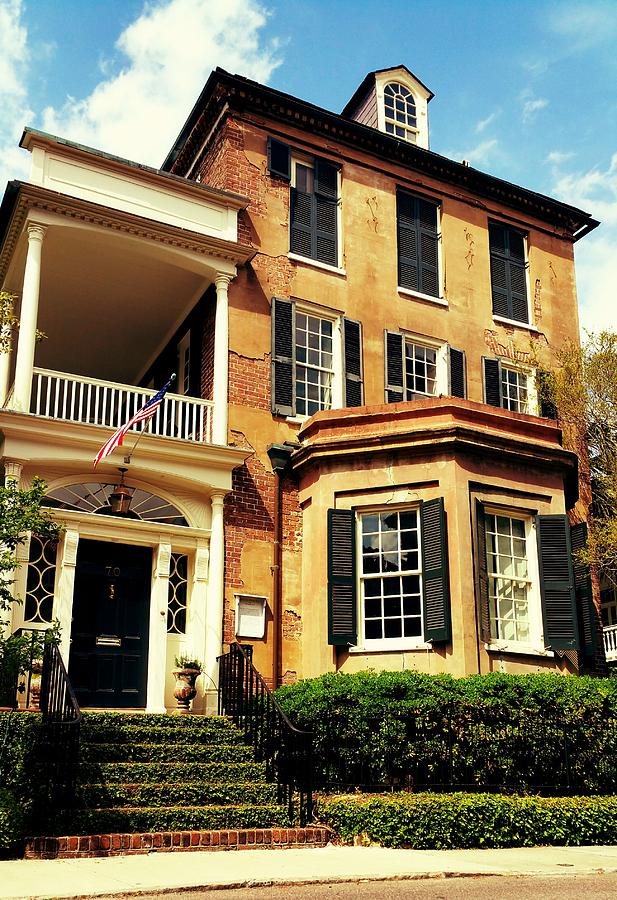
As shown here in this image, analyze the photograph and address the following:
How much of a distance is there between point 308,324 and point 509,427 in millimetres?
4293

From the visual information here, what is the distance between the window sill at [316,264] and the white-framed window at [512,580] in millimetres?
5727

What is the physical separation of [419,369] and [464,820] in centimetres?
982

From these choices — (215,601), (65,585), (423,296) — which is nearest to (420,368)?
(423,296)

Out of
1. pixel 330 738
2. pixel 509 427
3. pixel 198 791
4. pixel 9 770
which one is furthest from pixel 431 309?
pixel 9 770

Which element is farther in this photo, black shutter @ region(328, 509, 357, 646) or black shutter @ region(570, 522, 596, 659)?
black shutter @ region(570, 522, 596, 659)

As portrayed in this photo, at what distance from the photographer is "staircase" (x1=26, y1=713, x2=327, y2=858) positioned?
908cm

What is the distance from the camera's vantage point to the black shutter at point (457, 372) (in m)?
18.4

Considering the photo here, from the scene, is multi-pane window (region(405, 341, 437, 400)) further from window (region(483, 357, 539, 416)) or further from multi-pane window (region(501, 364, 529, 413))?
multi-pane window (region(501, 364, 529, 413))

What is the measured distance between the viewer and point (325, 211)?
18.3 m

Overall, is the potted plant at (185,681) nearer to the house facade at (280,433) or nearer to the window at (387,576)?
the house facade at (280,433)

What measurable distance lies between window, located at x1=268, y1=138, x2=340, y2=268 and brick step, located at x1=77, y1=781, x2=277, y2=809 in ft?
33.1

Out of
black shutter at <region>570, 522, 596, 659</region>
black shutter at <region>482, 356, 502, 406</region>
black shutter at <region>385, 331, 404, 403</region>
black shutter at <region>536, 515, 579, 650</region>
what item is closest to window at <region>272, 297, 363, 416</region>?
black shutter at <region>385, 331, 404, 403</region>

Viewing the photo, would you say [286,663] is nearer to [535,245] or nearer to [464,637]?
[464,637]

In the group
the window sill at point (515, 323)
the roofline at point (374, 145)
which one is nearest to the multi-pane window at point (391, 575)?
the window sill at point (515, 323)
